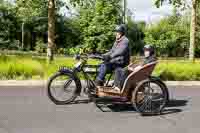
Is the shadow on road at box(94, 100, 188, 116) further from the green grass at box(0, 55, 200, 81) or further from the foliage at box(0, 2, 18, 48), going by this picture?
the foliage at box(0, 2, 18, 48)

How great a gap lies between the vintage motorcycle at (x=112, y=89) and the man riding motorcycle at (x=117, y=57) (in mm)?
178

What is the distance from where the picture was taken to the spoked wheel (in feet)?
33.2

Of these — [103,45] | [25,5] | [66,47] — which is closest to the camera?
[25,5]

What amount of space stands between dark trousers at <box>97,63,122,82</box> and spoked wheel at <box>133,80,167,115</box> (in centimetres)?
81

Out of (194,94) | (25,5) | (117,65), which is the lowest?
(194,94)

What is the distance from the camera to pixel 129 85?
1026cm

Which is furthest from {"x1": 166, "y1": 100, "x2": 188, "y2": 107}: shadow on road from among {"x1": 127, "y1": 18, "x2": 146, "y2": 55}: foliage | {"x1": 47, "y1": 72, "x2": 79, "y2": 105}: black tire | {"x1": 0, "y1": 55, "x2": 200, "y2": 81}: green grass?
{"x1": 127, "y1": 18, "x2": 146, "y2": 55}: foliage

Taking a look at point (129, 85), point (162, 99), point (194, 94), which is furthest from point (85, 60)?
point (194, 94)

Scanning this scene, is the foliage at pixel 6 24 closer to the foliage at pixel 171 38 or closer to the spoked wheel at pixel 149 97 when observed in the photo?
the foliage at pixel 171 38

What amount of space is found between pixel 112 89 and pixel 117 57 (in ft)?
2.22

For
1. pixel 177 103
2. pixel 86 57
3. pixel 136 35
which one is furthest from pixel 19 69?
pixel 136 35

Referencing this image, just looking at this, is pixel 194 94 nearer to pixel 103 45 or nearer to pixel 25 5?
pixel 25 5

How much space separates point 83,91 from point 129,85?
1.11m

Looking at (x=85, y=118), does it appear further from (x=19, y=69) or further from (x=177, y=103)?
(x=19, y=69)
